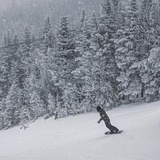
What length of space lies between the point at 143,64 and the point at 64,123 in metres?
11.4

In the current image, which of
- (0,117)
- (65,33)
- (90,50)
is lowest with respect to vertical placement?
(0,117)

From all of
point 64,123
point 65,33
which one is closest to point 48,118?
point 64,123

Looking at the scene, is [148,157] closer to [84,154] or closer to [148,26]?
[84,154]

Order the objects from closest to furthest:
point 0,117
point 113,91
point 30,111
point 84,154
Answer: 1. point 84,154
2. point 113,91
3. point 30,111
4. point 0,117

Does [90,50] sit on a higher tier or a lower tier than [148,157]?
higher

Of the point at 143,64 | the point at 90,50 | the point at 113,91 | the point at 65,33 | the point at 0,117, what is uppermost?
the point at 65,33

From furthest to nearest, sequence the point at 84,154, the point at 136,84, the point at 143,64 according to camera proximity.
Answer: the point at 136,84 < the point at 143,64 < the point at 84,154

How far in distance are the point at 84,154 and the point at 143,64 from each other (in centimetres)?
2062

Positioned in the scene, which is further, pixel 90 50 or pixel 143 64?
pixel 90 50

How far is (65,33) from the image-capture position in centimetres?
4162

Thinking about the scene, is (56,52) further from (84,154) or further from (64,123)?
(84,154)

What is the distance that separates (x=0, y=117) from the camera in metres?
51.9

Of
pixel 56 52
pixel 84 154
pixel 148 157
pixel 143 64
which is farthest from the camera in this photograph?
pixel 56 52

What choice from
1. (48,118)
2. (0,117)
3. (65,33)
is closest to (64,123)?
(48,118)
